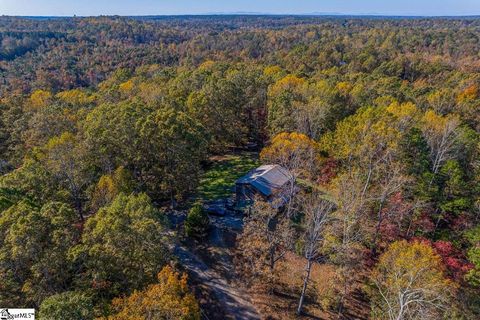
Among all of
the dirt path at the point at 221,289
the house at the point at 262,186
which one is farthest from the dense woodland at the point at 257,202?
the house at the point at 262,186

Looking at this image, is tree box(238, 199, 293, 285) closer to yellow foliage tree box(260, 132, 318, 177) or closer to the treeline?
yellow foliage tree box(260, 132, 318, 177)

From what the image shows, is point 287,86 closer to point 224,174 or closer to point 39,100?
point 224,174

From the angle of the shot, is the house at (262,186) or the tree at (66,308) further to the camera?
the house at (262,186)

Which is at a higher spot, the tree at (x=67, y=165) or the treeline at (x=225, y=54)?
the treeline at (x=225, y=54)

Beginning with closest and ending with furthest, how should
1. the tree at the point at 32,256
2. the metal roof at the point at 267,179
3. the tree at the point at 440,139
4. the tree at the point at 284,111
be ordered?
1. the tree at the point at 32,256
2. the tree at the point at 440,139
3. the metal roof at the point at 267,179
4. the tree at the point at 284,111

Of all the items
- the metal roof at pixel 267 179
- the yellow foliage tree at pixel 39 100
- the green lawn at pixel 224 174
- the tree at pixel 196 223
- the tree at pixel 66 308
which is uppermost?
the yellow foliage tree at pixel 39 100

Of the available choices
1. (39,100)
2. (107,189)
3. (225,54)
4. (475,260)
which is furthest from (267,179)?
(225,54)

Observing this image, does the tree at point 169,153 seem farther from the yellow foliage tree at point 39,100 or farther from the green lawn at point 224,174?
the yellow foliage tree at point 39,100
